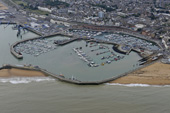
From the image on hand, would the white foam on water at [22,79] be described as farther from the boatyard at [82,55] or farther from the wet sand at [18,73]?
the boatyard at [82,55]

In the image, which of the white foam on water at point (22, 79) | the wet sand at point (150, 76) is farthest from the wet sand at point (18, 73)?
the wet sand at point (150, 76)

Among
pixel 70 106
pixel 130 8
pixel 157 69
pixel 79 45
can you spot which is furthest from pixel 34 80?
pixel 130 8

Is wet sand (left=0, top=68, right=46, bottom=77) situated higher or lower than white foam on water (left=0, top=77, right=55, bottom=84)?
higher

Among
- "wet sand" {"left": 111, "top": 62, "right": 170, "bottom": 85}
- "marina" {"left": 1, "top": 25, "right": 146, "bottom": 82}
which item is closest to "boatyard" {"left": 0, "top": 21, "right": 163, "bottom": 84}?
"marina" {"left": 1, "top": 25, "right": 146, "bottom": 82}

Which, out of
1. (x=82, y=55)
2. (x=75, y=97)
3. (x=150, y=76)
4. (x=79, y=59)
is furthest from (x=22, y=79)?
(x=150, y=76)

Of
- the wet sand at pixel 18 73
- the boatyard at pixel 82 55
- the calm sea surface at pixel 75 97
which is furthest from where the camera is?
the boatyard at pixel 82 55

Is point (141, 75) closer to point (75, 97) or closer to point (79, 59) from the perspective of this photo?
point (75, 97)

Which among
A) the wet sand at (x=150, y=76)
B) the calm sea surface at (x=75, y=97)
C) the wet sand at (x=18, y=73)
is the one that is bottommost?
the calm sea surface at (x=75, y=97)

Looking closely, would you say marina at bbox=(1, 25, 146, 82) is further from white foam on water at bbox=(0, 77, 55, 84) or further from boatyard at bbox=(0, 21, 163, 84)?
white foam on water at bbox=(0, 77, 55, 84)
